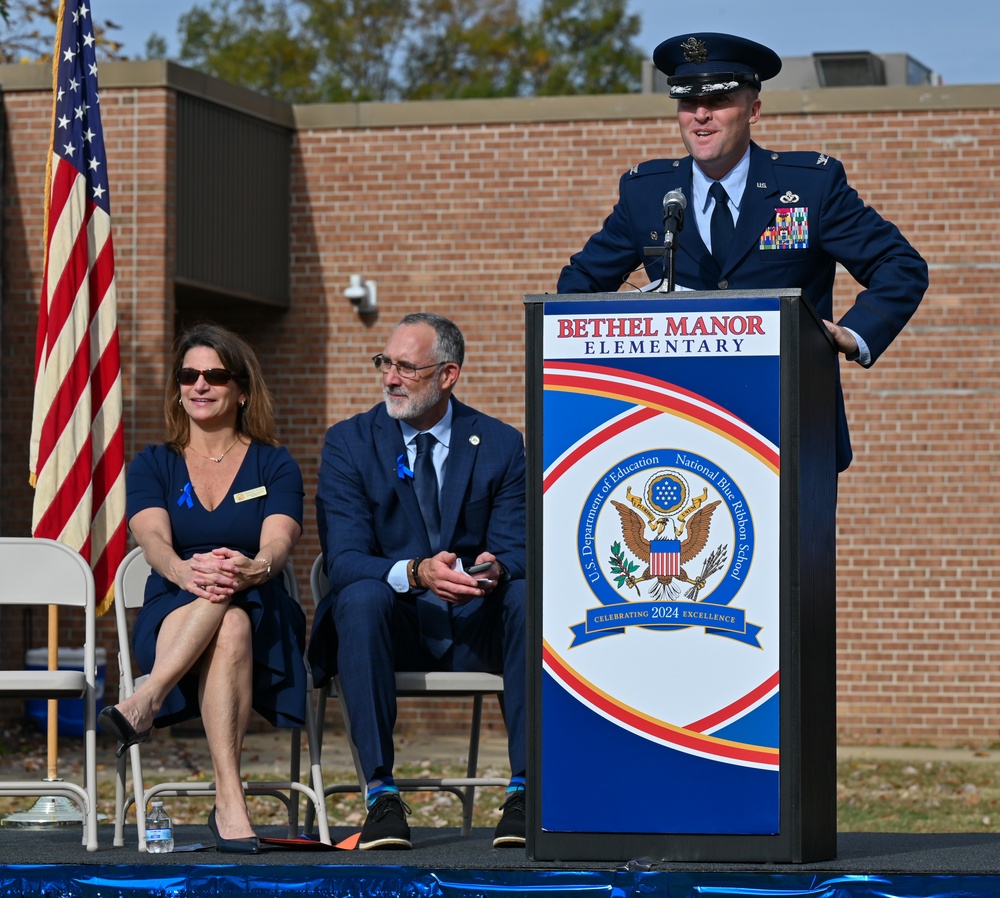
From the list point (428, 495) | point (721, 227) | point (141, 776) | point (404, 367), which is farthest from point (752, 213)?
point (141, 776)

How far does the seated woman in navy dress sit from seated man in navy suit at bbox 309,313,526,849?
167 millimetres

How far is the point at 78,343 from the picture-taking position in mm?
8008

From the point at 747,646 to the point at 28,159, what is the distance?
30.4ft

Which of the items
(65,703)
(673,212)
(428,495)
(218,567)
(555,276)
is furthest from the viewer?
(555,276)

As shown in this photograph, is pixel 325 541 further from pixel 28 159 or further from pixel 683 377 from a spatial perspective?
pixel 28 159

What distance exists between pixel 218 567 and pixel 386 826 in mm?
844

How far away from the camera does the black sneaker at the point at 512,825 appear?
4445 millimetres

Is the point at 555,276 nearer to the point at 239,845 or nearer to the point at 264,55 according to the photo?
the point at 239,845

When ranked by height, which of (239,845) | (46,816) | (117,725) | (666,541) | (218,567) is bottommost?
(46,816)

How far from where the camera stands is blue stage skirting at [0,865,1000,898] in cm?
362

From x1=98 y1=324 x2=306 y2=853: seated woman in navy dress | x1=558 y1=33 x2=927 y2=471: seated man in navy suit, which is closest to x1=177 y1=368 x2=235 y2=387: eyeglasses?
x1=98 y1=324 x2=306 y2=853: seated woman in navy dress

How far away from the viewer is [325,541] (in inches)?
204

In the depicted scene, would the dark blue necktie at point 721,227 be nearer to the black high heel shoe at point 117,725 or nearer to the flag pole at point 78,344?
the black high heel shoe at point 117,725

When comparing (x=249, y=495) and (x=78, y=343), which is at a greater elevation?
(x=78, y=343)
